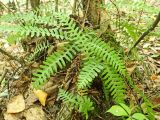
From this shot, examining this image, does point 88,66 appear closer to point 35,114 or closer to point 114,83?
point 114,83

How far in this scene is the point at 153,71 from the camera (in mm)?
2658

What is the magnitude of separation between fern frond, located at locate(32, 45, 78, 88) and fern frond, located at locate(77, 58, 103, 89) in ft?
0.41

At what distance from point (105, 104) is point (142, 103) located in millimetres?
230

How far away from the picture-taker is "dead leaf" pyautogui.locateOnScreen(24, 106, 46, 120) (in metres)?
2.27

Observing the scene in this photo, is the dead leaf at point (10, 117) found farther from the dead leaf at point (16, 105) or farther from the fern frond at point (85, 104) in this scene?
the fern frond at point (85, 104)

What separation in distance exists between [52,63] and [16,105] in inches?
21.1

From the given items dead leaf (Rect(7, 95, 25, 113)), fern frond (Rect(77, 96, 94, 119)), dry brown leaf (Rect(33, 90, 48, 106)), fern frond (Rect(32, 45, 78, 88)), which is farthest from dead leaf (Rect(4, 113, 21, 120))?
fern frond (Rect(77, 96, 94, 119))

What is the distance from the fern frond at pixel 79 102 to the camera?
77.2 inches

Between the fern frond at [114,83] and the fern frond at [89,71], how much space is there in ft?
0.16

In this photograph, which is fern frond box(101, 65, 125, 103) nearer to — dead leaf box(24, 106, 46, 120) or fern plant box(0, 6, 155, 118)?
fern plant box(0, 6, 155, 118)

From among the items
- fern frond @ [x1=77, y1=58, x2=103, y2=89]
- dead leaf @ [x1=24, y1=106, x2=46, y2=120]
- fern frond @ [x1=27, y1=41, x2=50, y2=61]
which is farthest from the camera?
fern frond @ [x1=27, y1=41, x2=50, y2=61]

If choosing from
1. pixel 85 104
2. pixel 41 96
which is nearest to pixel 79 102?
pixel 85 104

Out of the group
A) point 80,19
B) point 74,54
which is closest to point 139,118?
point 74,54

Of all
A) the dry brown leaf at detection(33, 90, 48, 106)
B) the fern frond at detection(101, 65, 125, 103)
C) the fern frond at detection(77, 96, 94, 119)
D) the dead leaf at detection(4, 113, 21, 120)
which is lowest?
the dead leaf at detection(4, 113, 21, 120)
